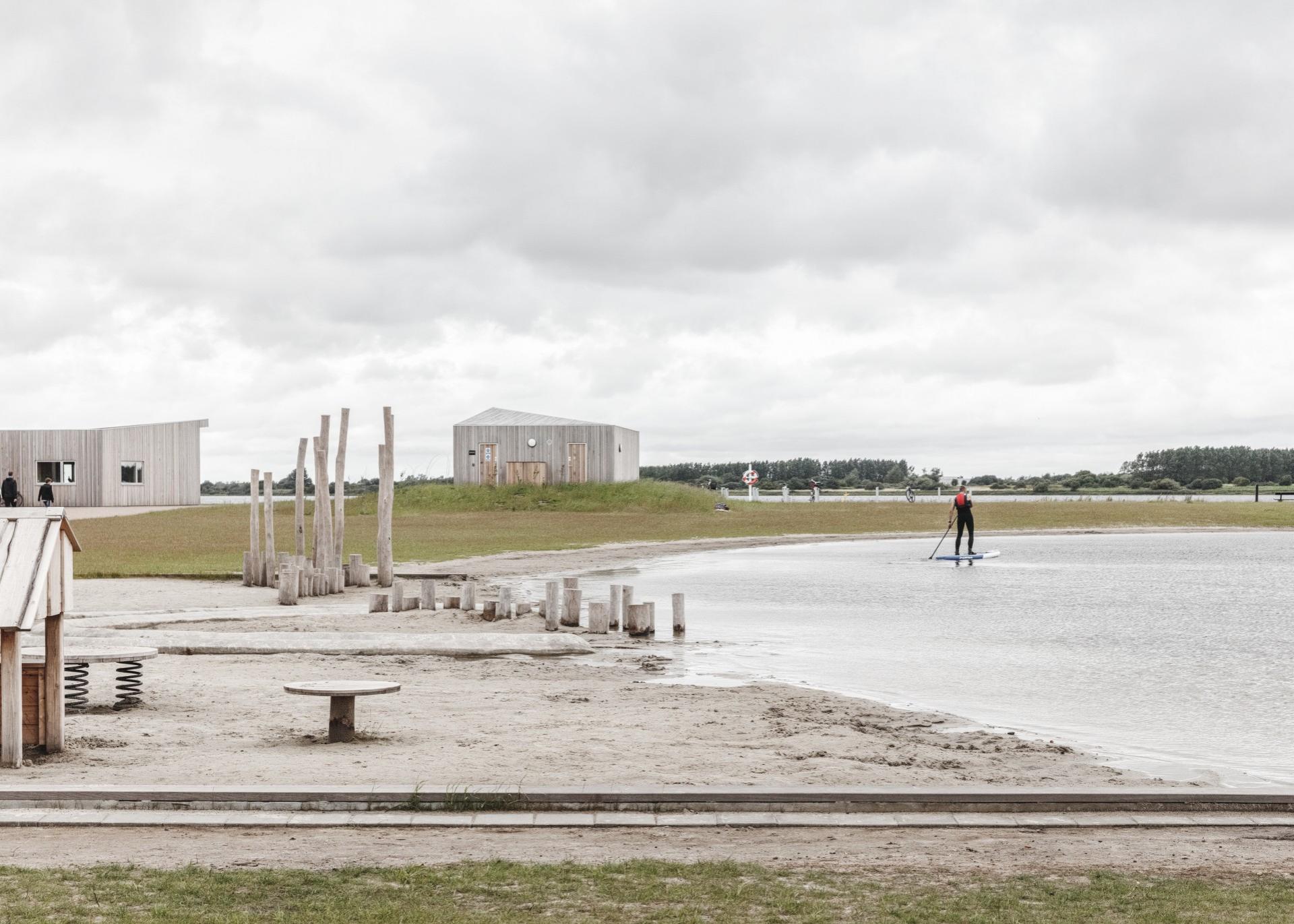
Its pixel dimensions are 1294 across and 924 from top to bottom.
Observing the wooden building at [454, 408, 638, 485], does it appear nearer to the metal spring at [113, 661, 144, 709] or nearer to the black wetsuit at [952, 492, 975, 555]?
the black wetsuit at [952, 492, 975, 555]

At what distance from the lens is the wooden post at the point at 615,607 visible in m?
20.6

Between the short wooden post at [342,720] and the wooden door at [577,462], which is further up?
the wooden door at [577,462]

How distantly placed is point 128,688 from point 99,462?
177 ft

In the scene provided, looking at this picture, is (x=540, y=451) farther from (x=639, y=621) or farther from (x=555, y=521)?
(x=639, y=621)

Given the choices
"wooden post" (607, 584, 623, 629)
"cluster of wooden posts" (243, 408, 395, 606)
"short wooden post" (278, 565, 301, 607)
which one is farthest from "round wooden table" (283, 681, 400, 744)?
"cluster of wooden posts" (243, 408, 395, 606)

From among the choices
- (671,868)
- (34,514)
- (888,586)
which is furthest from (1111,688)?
(888,586)

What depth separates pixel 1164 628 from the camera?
22.9m

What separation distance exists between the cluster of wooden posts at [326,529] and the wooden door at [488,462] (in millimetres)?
43750

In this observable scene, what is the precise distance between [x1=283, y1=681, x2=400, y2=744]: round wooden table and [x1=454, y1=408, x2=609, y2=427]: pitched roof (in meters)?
61.0

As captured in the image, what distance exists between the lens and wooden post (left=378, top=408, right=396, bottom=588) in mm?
26516

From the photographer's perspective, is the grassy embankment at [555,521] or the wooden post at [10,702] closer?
the wooden post at [10,702]

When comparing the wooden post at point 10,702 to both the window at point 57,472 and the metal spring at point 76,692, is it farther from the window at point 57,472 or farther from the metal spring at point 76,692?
the window at point 57,472

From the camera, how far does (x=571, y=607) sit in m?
20.9

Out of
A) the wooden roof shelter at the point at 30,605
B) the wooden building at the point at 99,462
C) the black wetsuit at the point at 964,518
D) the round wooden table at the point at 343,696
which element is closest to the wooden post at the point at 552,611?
the round wooden table at the point at 343,696
